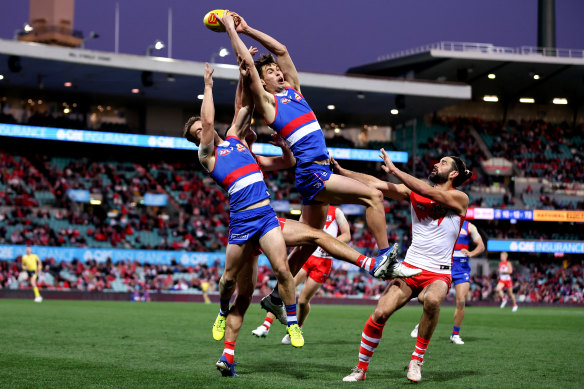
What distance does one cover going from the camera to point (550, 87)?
55.9m

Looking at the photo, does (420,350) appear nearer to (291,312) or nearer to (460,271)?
(291,312)

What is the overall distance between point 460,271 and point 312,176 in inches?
288

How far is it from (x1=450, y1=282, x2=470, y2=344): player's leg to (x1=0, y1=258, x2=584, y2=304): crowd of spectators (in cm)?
2363

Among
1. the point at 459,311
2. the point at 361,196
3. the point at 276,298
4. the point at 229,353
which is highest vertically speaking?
the point at 361,196

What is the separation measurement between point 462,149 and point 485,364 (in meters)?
44.2

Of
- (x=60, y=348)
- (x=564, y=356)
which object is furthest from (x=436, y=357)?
(x=60, y=348)

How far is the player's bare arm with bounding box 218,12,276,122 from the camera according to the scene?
889cm

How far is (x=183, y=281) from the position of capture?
1515 inches

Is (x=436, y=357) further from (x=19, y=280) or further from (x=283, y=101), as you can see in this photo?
(x=19, y=280)

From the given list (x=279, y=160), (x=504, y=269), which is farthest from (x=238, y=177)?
(x=504, y=269)

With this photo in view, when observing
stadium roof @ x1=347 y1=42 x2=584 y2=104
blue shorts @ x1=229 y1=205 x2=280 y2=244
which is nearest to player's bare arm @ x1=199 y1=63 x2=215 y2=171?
blue shorts @ x1=229 y1=205 x2=280 y2=244

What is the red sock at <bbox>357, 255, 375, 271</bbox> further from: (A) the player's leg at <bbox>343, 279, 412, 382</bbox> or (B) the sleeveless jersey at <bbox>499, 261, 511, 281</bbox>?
(B) the sleeveless jersey at <bbox>499, 261, 511, 281</bbox>

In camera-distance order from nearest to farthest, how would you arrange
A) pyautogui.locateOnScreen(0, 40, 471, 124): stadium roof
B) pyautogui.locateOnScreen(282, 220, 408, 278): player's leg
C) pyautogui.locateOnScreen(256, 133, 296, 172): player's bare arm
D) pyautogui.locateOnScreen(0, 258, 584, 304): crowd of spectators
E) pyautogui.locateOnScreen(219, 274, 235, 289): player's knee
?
pyautogui.locateOnScreen(282, 220, 408, 278): player's leg
pyautogui.locateOnScreen(219, 274, 235, 289): player's knee
pyautogui.locateOnScreen(256, 133, 296, 172): player's bare arm
pyautogui.locateOnScreen(0, 258, 584, 304): crowd of spectators
pyautogui.locateOnScreen(0, 40, 471, 124): stadium roof

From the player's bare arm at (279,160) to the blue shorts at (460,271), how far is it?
6749 millimetres
